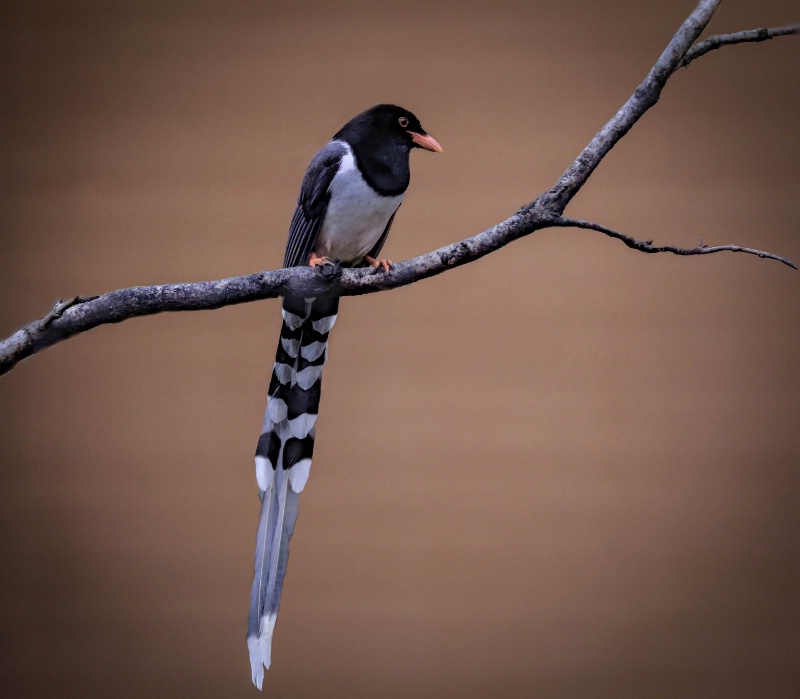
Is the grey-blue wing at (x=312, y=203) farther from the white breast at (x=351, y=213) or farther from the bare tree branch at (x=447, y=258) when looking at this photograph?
the bare tree branch at (x=447, y=258)

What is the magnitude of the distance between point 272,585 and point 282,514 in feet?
0.39

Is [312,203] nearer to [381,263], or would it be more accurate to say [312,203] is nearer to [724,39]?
[381,263]

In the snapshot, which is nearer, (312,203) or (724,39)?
(724,39)

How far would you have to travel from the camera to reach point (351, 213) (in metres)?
1.29

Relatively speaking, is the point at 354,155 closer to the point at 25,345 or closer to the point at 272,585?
the point at 25,345

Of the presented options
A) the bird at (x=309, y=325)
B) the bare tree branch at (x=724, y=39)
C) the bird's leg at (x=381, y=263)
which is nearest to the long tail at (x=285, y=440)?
the bird at (x=309, y=325)

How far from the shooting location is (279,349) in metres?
1.28

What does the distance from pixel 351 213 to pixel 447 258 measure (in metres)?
0.28

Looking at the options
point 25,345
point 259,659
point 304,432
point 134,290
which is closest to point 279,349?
point 304,432

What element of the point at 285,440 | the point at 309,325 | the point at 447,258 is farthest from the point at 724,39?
the point at 285,440

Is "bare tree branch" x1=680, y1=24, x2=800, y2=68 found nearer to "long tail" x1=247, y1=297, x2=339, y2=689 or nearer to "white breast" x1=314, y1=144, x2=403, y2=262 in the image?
"white breast" x1=314, y1=144, x2=403, y2=262

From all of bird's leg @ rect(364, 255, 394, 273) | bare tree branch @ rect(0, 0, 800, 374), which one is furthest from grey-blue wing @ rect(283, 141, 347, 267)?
bare tree branch @ rect(0, 0, 800, 374)

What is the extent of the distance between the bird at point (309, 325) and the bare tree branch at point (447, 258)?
16 centimetres

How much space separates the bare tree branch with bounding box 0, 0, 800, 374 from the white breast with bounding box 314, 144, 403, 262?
0.76ft
